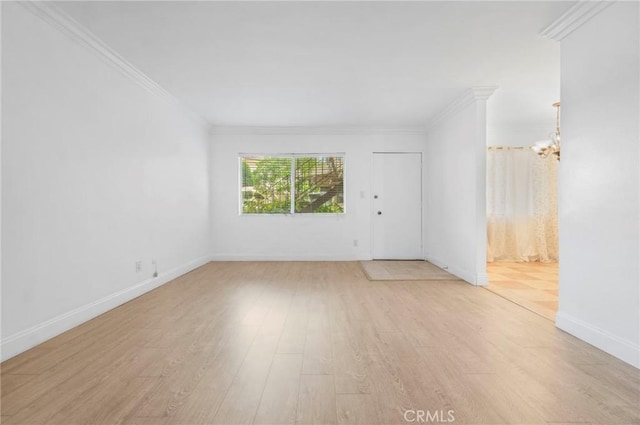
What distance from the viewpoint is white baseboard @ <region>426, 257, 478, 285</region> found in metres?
4.48

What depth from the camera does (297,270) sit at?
5445 mm

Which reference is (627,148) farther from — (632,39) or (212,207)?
(212,207)

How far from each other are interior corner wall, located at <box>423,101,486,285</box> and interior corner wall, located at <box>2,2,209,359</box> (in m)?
4.14

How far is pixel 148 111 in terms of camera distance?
4.14 meters

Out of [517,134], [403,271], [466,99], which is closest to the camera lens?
[466,99]

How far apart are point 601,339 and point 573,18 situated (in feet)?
7.94

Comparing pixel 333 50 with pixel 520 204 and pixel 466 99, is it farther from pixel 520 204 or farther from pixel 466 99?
pixel 520 204

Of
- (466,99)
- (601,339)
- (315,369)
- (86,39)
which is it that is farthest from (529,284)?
(86,39)

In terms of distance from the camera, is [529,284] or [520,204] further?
[520,204]

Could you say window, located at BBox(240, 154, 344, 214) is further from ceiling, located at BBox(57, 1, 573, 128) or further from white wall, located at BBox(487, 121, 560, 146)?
white wall, located at BBox(487, 121, 560, 146)

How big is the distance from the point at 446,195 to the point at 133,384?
194 inches

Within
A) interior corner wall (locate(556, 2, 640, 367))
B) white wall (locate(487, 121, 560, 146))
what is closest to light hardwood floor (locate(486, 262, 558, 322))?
interior corner wall (locate(556, 2, 640, 367))

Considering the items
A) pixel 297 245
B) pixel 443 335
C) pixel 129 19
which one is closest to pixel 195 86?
pixel 129 19

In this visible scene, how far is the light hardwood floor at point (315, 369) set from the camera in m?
1.67
